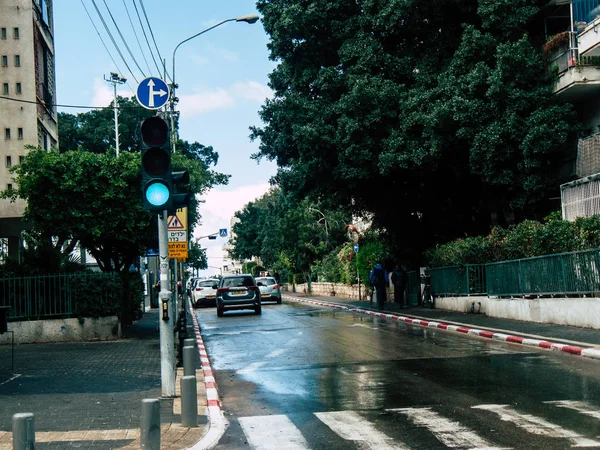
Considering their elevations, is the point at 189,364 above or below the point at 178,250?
below

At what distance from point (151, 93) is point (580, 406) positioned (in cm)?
750

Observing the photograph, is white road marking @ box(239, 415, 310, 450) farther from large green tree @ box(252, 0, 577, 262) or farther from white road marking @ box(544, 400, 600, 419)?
large green tree @ box(252, 0, 577, 262)

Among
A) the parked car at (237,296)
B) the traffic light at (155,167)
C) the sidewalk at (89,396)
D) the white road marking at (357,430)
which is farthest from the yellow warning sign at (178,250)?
the parked car at (237,296)

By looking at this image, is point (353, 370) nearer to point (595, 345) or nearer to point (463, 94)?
point (595, 345)

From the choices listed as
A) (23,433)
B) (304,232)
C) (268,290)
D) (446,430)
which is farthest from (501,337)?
(304,232)

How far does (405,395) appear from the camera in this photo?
1014cm

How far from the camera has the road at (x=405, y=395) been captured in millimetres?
7559

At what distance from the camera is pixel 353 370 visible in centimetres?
1295

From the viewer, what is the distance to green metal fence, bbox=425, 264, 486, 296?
2605cm

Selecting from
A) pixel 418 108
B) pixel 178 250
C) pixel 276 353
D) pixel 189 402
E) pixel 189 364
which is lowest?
pixel 276 353

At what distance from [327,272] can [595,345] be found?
44.2 m

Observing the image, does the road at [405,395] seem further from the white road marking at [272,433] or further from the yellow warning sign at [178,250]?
the yellow warning sign at [178,250]

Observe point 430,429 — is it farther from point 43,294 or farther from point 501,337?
point 43,294

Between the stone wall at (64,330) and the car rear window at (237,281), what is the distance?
1117cm
